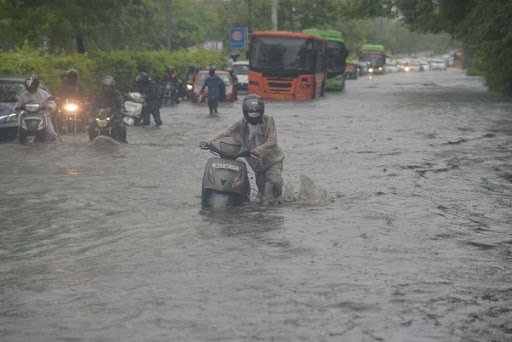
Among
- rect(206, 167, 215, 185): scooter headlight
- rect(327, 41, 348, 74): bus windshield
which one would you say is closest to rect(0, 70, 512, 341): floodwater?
rect(206, 167, 215, 185): scooter headlight

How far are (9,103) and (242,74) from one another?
110 feet

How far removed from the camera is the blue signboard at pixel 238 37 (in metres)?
72.9

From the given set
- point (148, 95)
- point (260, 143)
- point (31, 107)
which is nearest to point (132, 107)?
point (31, 107)

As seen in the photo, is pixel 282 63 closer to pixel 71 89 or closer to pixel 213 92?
pixel 213 92

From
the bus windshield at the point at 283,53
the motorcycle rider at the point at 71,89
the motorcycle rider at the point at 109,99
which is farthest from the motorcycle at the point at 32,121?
the bus windshield at the point at 283,53

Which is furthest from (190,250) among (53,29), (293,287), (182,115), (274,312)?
(53,29)

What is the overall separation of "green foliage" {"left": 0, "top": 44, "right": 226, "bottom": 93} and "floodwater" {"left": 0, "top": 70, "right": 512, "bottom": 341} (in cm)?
675

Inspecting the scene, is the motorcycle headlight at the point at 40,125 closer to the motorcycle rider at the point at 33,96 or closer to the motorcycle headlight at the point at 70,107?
the motorcycle rider at the point at 33,96

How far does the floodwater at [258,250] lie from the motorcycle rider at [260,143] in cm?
36

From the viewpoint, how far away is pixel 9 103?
76.0 feet

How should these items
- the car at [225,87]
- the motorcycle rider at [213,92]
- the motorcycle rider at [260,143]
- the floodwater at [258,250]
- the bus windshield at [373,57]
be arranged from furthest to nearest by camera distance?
the bus windshield at [373,57] → the car at [225,87] → the motorcycle rider at [213,92] → the motorcycle rider at [260,143] → the floodwater at [258,250]

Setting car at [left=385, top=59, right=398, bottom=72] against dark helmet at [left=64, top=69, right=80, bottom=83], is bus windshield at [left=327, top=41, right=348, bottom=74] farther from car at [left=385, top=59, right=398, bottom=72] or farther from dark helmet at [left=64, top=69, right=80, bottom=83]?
car at [left=385, top=59, right=398, bottom=72]

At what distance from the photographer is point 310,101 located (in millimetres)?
45469

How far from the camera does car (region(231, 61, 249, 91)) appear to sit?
2158 inches
